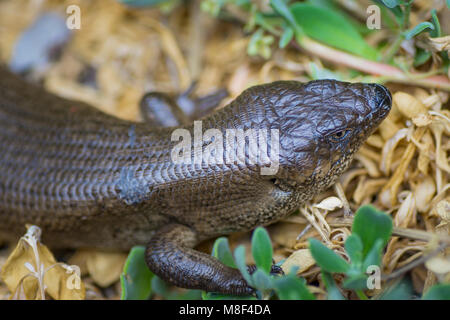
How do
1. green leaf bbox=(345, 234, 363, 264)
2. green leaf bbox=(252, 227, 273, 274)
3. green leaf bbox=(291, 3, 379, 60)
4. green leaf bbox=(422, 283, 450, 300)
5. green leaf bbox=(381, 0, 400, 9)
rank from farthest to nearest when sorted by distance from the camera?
1. green leaf bbox=(291, 3, 379, 60)
2. green leaf bbox=(381, 0, 400, 9)
3. green leaf bbox=(252, 227, 273, 274)
4. green leaf bbox=(345, 234, 363, 264)
5. green leaf bbox=(422, 283, 450, 300)

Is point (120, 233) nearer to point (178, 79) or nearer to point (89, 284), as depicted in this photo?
point (89, 284)

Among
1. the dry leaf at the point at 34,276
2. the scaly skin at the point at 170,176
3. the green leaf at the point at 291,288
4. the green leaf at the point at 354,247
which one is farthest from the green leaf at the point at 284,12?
the dry leaf at the point at 34,276

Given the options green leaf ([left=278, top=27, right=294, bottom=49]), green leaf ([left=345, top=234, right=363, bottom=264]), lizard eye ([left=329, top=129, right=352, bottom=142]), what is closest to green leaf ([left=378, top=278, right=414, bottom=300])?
green leaf ([left=345, top=234, right=363, bottom=264])

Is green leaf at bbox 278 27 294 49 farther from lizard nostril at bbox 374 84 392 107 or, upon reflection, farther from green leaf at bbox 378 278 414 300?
green leaf at bbox 378 278 414 300

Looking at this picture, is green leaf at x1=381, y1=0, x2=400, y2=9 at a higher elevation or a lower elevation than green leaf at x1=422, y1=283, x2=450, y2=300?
higher

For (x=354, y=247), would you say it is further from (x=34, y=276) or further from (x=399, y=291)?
(x=34, y=276)

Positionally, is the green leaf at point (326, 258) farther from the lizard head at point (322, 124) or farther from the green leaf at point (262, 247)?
the lizard head at point (322, 124)

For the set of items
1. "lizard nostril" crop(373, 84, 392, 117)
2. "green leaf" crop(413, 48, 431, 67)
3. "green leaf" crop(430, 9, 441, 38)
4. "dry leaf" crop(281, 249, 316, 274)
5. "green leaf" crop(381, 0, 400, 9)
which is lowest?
"dry leaf" crop(281, 249, 316, 274)
